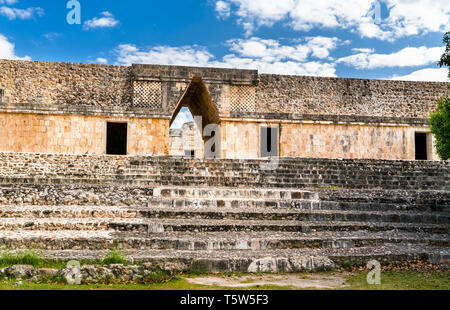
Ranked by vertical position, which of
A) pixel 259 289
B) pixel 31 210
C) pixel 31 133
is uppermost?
pixel 31 133

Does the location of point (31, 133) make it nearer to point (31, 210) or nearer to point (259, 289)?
point (31, 210)

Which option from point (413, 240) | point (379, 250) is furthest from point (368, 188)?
point (379, 250)

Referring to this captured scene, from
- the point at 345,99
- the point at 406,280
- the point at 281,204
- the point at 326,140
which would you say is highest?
the point at 345,99

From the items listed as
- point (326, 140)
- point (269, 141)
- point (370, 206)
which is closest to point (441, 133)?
point (326, 140)

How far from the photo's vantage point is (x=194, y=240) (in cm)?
588

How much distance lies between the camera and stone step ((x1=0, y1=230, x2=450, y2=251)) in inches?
225

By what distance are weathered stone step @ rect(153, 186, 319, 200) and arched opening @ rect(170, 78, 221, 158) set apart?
7236 millimetres

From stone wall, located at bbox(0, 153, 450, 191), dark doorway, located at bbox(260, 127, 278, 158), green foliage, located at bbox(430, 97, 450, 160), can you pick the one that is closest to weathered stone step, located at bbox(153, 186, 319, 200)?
stone wall, located at bbox(0, 153, 450, 191)

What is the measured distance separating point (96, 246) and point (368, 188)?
7495 millimetres

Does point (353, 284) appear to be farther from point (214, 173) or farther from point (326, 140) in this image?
point (326, 140)

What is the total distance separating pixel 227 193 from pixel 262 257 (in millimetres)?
3175

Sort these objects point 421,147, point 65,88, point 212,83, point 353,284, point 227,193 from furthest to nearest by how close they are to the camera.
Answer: point 421,147 → point 212,83 → point 65,88 → point 227,193 → point 353,284

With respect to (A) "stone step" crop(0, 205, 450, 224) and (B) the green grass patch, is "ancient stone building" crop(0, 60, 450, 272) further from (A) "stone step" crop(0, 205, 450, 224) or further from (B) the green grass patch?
(B) the green grass patch

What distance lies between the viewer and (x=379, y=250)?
5.94m
